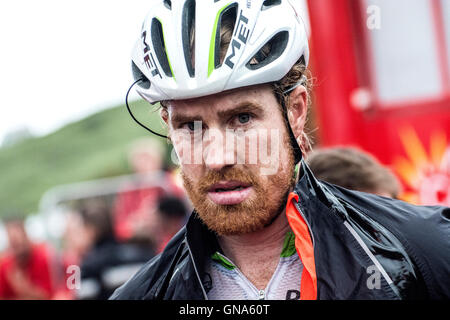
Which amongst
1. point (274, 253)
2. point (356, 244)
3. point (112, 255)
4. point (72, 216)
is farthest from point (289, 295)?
point (72, 216)

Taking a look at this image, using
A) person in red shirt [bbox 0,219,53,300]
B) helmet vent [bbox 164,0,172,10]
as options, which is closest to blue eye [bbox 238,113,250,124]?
helmet vent [bbox 164,0,172,10]

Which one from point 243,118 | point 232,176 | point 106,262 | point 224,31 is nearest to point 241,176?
point 232,176

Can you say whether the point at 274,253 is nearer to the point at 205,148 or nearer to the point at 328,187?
the point at 328,187

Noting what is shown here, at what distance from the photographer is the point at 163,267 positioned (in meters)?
2.35

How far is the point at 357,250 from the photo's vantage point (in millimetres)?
1940

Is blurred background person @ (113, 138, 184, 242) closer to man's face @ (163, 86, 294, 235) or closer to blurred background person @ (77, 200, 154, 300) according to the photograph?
blurred background person @ (77, 200, 154, 300)

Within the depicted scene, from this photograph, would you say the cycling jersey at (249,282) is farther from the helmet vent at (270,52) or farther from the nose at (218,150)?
the helmet vent at (270,52)

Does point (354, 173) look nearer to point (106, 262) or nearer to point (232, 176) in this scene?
point (232, 176)

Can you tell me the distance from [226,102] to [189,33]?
0.34 metres

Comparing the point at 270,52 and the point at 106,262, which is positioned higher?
the point at 270,52

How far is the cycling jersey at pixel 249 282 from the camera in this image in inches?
84.2

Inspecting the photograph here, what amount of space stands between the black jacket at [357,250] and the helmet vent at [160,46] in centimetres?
58

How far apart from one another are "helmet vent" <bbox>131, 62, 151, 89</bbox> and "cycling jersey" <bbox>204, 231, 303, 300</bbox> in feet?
2.37

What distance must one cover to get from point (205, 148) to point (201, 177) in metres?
0.11
